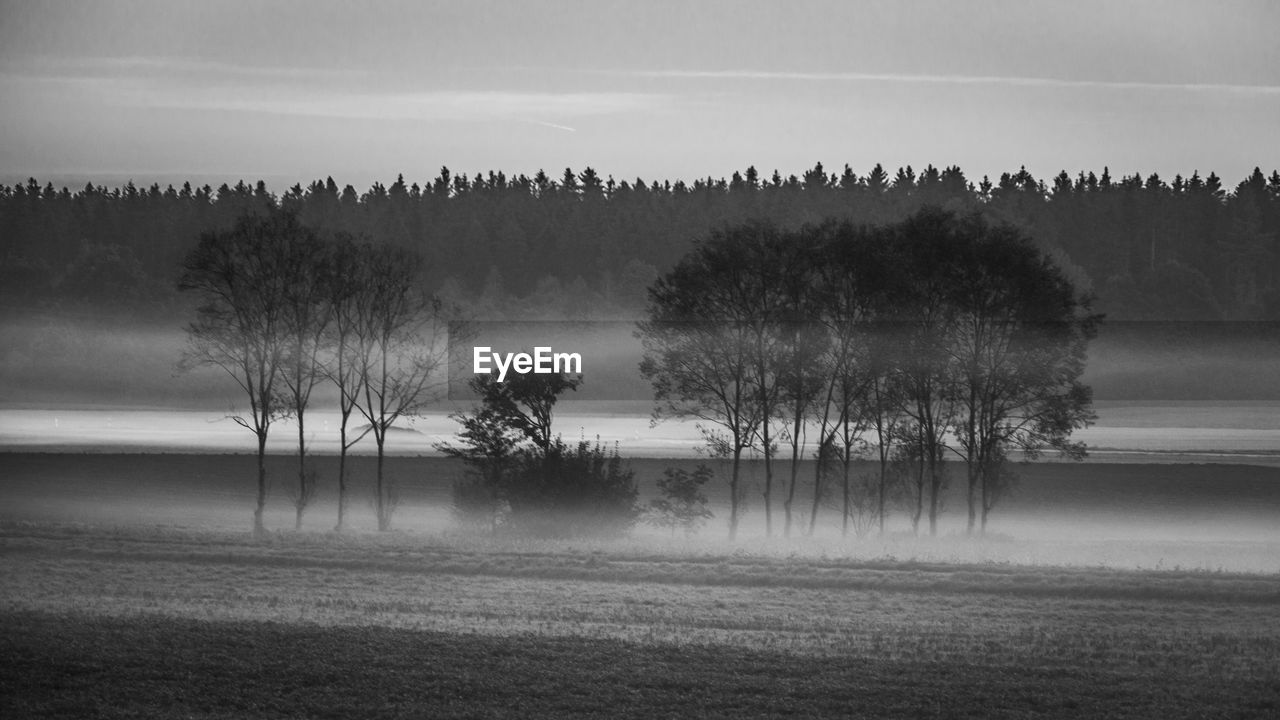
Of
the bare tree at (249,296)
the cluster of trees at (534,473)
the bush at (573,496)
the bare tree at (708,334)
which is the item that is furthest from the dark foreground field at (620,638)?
the bare tree at (249,296)

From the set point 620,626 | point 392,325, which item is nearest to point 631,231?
point 392,325

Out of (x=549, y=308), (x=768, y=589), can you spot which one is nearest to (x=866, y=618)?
(x=768, y=589)

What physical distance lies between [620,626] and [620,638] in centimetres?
177

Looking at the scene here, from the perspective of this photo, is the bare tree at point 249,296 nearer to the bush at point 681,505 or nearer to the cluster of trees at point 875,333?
the cluster of trees at point 875,333

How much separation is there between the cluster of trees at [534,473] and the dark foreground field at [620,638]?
1201cm

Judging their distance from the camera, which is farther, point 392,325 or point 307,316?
point 392,325

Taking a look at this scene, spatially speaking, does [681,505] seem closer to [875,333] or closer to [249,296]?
[875,333]

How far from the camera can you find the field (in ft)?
63.8

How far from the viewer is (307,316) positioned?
186 ft

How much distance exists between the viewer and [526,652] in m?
22.3

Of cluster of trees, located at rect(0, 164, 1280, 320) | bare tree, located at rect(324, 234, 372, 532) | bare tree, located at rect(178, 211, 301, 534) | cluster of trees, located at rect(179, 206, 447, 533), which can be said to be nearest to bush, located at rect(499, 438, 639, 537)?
cluster of trees, located at rect(179, 206, 447, 533)

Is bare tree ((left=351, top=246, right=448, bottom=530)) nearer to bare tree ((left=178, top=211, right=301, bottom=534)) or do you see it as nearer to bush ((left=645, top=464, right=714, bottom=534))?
bare tree ((left=178, top=211, right=301, bottom=534))

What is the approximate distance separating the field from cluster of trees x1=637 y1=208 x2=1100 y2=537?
22.1 feet

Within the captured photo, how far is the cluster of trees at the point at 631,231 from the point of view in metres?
126
